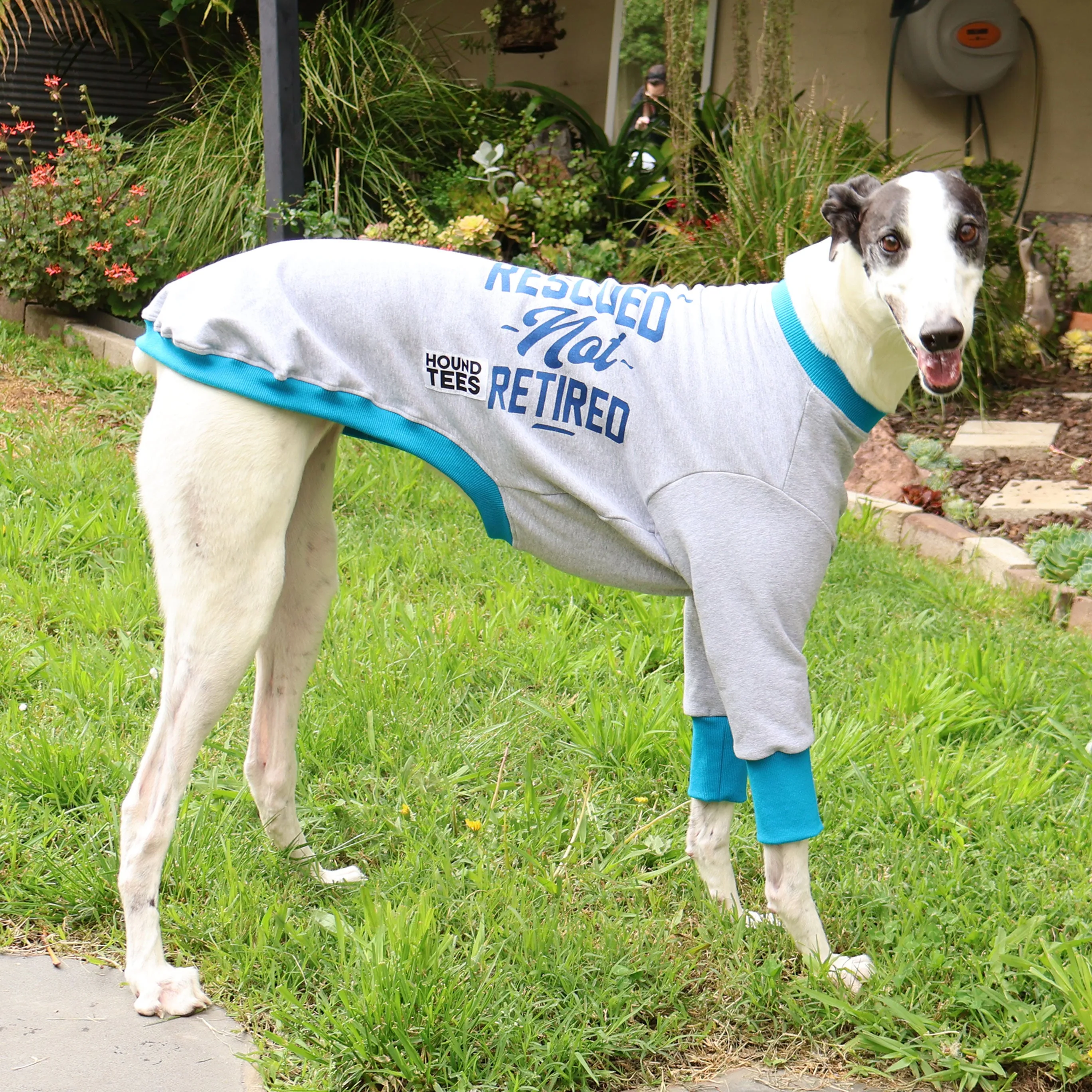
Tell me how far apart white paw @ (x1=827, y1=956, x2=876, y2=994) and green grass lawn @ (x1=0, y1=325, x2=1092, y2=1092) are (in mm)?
25

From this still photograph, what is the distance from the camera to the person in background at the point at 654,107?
7.61 meters

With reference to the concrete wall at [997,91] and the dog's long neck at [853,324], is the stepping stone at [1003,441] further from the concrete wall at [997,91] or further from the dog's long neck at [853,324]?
the dog's long neck at [853,324]

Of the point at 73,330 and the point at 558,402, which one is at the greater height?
the point at 558,402

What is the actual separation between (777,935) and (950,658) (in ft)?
4.85

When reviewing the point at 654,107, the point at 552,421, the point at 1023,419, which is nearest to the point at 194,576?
the point at 552,421

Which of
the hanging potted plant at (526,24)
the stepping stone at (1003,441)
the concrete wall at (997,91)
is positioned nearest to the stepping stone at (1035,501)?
the stepping stone at (1003,441)

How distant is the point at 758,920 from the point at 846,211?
1.43 metres

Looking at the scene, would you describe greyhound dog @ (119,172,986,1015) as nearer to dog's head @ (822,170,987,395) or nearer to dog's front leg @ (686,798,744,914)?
dog's head @ (822,170,987,395)

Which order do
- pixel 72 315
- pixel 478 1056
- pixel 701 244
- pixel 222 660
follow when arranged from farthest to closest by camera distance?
pixel 72 315 → pixel 701 244 → pixel 222 660 → pixel 478 1056

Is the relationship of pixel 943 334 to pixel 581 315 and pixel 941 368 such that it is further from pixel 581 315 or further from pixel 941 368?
pixel 581 315

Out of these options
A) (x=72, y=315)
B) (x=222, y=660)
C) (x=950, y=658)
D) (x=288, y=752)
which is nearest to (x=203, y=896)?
(x=288, y=752)

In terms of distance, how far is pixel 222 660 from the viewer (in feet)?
6.91

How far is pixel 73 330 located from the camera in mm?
6340

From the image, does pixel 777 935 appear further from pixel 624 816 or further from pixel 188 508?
pixel 188 508
